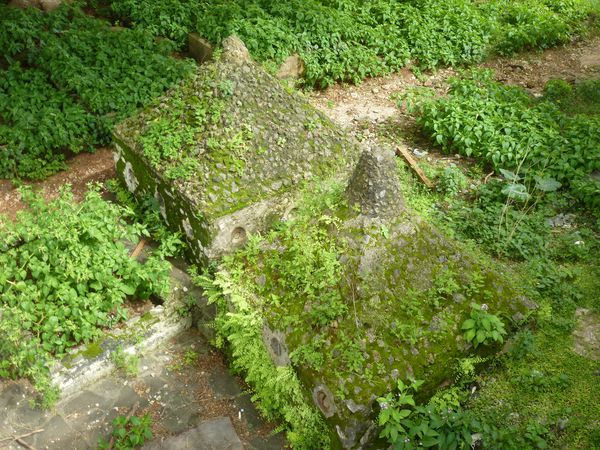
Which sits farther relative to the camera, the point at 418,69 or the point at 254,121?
the point at 418,69

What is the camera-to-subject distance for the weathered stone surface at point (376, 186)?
4.75 metres

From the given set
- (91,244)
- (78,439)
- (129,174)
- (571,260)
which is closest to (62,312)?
(91,244)

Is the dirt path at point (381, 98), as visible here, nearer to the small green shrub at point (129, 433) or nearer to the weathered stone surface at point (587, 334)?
the small green shrub at point (129, 433)

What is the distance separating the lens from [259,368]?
4754 mm

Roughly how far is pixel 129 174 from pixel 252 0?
4862 mm

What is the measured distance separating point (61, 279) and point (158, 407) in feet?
4.65

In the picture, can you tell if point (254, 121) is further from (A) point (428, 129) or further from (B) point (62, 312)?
(A) point (428, 129)

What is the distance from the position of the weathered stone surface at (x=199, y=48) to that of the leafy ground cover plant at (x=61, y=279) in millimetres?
4281

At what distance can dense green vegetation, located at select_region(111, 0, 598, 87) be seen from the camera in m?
8.95

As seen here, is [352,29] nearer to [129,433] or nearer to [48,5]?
[48,5]

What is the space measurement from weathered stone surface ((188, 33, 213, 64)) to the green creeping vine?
4870 millimetres

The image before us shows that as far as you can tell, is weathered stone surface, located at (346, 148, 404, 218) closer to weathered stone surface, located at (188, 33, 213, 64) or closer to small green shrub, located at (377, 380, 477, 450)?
small green shrub, located at (377, 380, 477, 450)

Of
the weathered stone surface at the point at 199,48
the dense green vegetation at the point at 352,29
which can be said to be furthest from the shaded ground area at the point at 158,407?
the weathered stone surface at the point at 199,48

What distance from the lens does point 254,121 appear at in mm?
5863
